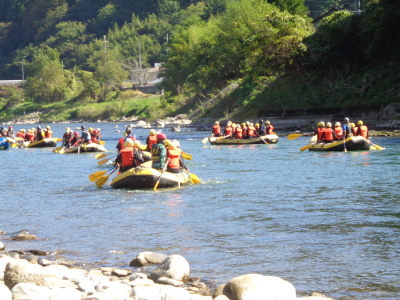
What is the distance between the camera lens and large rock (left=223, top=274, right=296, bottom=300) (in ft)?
29.2

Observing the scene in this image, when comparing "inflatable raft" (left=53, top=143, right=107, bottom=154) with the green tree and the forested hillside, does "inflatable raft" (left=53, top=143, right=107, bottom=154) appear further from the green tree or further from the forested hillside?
the green tree

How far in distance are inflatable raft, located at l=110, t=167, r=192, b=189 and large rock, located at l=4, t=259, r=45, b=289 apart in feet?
34.6

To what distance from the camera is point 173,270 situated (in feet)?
33.9

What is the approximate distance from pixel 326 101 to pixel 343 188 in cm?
3080

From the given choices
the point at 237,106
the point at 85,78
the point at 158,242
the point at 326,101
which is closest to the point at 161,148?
the point at 158,242

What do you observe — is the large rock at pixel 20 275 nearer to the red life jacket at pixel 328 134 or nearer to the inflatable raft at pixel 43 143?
the red life jacket at pixel 328 134

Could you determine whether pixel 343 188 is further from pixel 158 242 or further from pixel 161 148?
pixel 158 242

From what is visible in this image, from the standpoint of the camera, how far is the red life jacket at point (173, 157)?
20688mm

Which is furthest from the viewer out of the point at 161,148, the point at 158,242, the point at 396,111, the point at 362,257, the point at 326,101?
the point at 326,101

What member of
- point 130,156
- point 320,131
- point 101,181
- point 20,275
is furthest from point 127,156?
point 320,131

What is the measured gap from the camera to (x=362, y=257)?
38.9ft


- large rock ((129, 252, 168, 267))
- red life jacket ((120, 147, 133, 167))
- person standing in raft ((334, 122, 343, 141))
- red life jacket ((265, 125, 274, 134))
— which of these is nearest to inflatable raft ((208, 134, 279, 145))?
red life jacket ((265, 125, 274, 134))

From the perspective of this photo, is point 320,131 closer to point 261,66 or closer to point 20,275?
point 261,66

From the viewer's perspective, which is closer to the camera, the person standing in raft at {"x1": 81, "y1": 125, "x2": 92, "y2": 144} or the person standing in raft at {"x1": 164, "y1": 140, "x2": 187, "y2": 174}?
the person standing in raft at {"x1": 164, "y1": 140, "x2": 187, "y2": 174}
